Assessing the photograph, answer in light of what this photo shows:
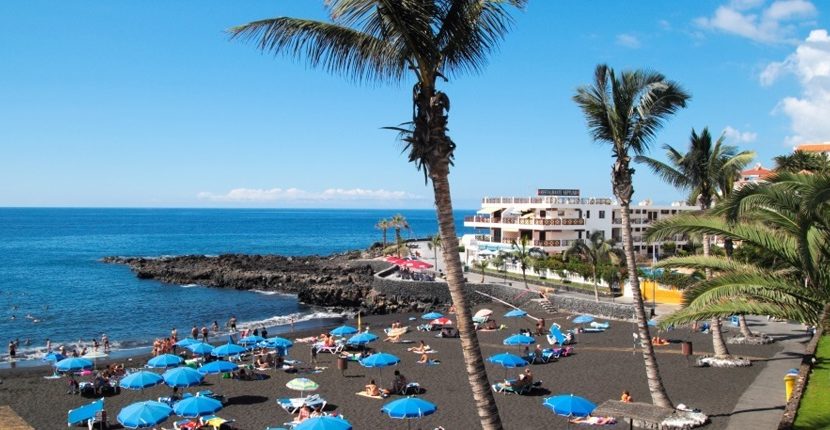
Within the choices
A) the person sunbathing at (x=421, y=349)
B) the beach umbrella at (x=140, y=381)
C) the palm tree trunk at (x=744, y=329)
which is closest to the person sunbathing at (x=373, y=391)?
the person sunbathing at (x=421, y=349)

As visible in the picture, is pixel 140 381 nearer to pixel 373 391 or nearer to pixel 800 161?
pixel 373 391

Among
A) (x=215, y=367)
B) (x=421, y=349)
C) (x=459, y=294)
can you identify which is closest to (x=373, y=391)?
(x=215, y=367)

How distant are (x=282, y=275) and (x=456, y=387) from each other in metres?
49.8

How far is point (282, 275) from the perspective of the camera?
73500 mm

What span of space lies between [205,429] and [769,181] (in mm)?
18120

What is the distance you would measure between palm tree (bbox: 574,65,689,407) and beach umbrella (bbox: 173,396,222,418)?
1366 cm

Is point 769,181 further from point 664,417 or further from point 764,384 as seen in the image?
point 764,384

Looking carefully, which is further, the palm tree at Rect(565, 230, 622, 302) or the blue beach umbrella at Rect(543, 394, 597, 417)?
the palm tree at Rect(565, 230, 622, 302)

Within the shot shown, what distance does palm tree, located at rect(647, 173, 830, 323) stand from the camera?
535 inches

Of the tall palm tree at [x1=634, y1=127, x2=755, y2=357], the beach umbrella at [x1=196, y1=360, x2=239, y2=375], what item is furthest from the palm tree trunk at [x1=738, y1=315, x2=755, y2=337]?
the beach umbrella at [x1=196, y1=360, x2=239, y2=375]

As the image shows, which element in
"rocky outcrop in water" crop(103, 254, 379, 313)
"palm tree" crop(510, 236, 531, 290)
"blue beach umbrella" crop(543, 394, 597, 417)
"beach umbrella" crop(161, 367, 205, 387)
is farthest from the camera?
"rocky outcrop in water" crop(103, 254, 379, 313)

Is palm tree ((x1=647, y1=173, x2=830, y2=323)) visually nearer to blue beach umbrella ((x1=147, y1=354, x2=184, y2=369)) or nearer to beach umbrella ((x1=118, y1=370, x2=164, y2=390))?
beach umbrella ((x1=118, y1=370, x2=164, y2=390))

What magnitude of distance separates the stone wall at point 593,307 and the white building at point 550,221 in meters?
15.5

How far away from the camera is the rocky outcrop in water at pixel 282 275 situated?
59684 mm
